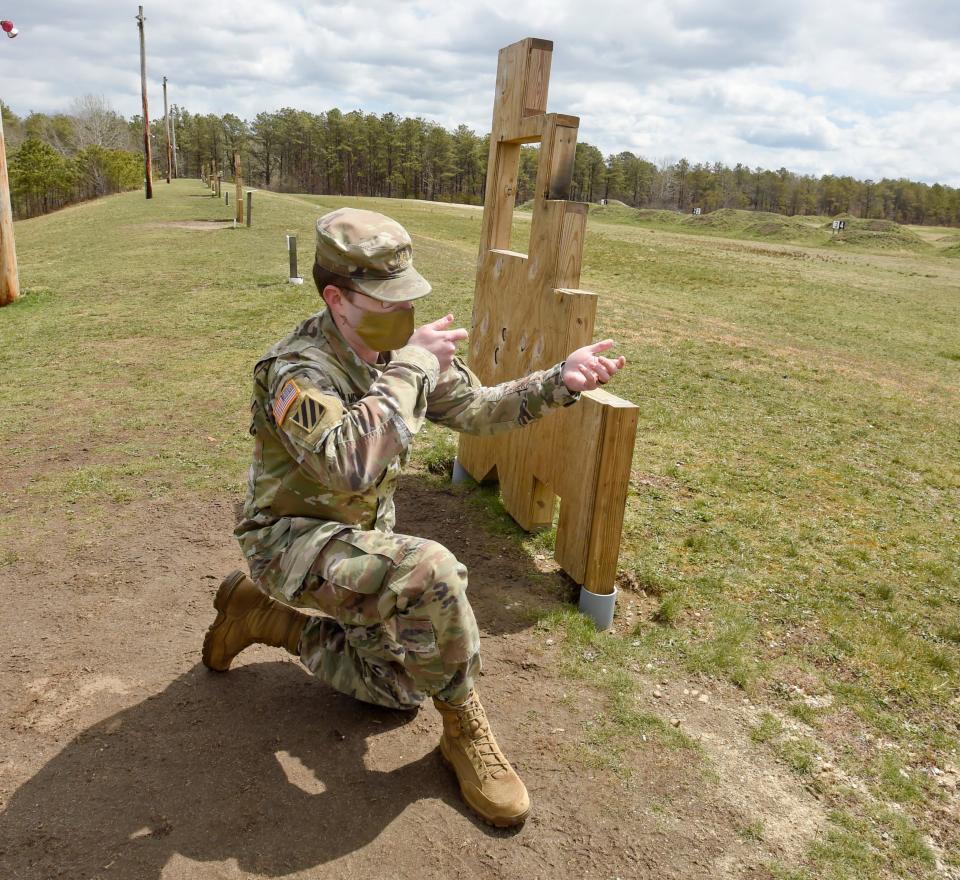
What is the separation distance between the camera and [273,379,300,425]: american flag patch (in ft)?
7.63

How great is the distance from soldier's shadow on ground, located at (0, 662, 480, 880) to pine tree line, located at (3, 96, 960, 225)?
8918 cm

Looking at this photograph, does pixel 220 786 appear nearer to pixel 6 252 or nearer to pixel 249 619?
pixel 249 619

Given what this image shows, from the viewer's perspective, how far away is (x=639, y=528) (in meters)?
4.74

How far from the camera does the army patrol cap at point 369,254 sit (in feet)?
7.89

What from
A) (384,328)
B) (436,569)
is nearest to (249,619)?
(436,569)

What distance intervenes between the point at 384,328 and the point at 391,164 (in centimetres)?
9886

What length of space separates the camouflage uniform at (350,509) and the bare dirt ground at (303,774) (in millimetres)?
417

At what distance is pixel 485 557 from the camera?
4.32m

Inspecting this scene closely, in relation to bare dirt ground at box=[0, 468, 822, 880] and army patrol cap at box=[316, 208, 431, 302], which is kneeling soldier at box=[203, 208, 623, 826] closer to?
army patrol cap at box=[316, 208, 431, 302]

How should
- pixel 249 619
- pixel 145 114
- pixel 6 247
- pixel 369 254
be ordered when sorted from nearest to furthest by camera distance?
pixel 369 254 → pixel 249 619 → pixel 6 247 → pixel 145 114

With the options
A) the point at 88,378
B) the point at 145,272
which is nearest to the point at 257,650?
the point at 88,378

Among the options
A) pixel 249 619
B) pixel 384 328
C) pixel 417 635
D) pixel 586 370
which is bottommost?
pixel 249 619

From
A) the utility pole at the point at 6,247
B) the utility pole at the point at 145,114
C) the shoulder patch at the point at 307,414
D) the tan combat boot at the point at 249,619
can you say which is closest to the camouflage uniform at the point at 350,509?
the shoulder patch at the point at 307,414

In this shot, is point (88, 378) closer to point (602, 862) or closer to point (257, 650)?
point (257, 650)
